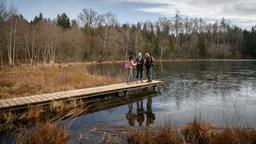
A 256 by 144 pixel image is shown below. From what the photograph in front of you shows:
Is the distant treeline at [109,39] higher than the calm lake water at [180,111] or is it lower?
higher

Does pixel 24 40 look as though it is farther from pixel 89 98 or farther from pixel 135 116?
pixel 135 116

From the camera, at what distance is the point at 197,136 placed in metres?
7.57

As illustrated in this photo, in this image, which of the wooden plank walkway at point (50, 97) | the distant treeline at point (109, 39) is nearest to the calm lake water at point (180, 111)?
the wooden plank walkway at point (50, 97)

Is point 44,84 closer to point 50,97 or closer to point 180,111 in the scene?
point 50,97

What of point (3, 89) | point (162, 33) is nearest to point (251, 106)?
point (3, 89)

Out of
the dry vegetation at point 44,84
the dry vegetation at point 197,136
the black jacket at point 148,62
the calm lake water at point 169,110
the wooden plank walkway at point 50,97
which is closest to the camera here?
the dry vegetation at point 197,136

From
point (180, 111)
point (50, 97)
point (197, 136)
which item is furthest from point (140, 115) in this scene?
point (197, 136)

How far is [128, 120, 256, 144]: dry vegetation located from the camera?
6.93m

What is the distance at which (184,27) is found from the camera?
92125 millimetres

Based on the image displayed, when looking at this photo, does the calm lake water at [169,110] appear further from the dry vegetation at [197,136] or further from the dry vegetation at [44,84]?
the dry vegetation at [44,84]

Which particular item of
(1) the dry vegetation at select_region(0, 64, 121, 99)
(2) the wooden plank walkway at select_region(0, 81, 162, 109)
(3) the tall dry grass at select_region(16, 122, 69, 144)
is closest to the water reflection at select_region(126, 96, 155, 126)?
(2) the wooden plank walkway at select_region(0, 81, 162, 109)

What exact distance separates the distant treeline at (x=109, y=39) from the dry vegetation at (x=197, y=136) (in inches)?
1001

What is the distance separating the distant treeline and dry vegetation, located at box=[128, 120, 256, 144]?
2543 cm

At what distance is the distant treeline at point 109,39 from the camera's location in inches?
1762
